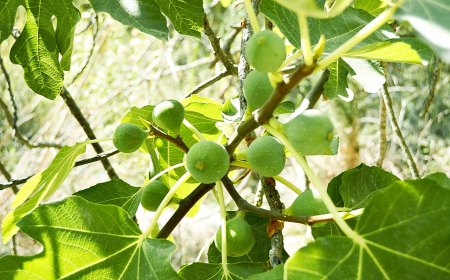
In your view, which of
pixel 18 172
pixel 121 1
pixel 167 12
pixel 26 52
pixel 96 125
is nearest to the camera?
pixel 121 1

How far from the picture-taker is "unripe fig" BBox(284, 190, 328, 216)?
0.99 m

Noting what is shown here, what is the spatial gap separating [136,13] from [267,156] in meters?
0.46

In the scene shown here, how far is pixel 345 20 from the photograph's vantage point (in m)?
1.22

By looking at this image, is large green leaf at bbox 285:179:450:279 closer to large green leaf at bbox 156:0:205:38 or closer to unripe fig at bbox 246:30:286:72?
unripe fig at bbox 246:30:286:72

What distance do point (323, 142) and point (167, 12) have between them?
0.62 m

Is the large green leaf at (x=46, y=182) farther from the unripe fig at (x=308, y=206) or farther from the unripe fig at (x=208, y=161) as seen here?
the unripe fig at (x=308, y=206)

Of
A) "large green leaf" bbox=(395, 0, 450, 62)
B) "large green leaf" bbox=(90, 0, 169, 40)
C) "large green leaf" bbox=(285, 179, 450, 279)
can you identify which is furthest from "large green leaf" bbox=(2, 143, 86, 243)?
"large green leaf" bbox=(395, 0, 450, 62)

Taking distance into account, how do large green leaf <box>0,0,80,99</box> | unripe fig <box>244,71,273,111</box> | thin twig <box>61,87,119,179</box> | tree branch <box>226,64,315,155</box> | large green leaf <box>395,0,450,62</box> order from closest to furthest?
large green leaf <box>395,0,450,62</box> < tree branch <box>226,64,315,155</box> < unripe fig <box>244,71,273,111</box> < large green leaf <box>0,0,80,99</box> < thin twig <box>61,87,119,179</box>

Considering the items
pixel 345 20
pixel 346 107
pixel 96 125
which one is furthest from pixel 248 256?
pixel 346 107

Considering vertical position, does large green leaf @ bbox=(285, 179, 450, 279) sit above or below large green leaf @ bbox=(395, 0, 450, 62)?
below

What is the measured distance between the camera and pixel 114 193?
1349 mm

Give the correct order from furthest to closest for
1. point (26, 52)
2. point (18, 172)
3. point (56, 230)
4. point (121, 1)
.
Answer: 1. point (18, 172)
2. point (26, 52)
3. point (121, 1)
4. point (56, 230)

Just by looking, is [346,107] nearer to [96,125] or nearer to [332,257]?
[96,125]

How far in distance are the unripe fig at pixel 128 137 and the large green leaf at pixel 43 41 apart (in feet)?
1.00
